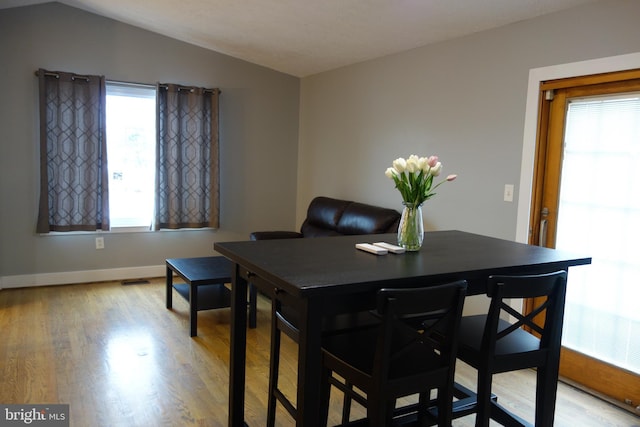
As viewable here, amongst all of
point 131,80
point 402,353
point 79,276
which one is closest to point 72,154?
point 131,80

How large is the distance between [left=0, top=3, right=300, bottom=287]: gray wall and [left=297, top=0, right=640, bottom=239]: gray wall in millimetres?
873

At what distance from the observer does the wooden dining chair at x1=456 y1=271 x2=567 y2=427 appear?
5.83 feet

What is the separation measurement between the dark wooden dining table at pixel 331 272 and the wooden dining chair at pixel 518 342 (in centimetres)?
11

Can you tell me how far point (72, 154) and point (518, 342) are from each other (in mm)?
4361

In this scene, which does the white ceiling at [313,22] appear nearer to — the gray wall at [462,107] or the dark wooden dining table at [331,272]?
the gray wall at [462,107]

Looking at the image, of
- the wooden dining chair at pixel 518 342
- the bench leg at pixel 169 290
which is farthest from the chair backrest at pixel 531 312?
the bench leg at pixel 169 290

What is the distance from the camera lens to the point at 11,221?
15.1 feet

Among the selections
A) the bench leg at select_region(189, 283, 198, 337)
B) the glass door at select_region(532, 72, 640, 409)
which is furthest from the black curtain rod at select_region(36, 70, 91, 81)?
the glass door at select_region(532, 72, 640, 409)

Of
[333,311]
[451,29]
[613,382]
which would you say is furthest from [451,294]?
[451,29]

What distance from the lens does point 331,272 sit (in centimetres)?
170

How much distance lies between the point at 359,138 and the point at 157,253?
2.55 metres

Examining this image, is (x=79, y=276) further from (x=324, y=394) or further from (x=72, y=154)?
(x=324, y=394)

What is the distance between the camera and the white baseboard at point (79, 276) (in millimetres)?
4660

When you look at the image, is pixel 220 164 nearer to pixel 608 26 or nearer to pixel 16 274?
pixel 16 274
